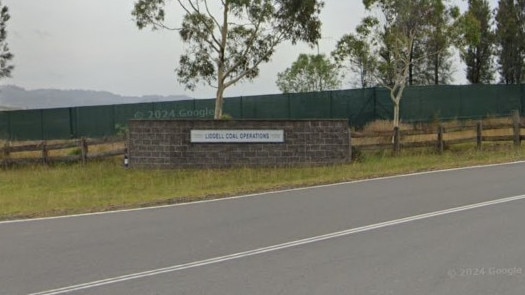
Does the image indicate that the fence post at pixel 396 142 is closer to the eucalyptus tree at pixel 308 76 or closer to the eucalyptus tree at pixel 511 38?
the eucalyptus tree at pixel 511 38

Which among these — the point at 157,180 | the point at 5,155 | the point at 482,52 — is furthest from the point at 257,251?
the point at 482,52

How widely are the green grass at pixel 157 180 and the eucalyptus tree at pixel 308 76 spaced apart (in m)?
33.6

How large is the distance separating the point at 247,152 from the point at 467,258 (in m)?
13.4

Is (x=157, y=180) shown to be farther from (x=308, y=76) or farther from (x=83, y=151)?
Answer: (x=308, y=76)

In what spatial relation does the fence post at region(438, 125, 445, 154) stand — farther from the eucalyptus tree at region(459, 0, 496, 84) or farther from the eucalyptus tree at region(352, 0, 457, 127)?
the eucalyptus tree at region(459, 0, 496, 84)

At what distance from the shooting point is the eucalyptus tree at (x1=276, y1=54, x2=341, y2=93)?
55469mm

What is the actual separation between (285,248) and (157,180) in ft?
33.9

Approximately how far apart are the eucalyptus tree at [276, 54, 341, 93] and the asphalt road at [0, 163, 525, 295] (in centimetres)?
4358

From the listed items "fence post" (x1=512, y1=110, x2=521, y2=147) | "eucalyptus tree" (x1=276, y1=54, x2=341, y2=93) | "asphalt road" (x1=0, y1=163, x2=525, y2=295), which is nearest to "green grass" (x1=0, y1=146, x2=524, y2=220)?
"fence post" (x1=512, y1=110, x2=521, y2=147)

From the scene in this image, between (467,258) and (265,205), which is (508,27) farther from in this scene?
(467,258)

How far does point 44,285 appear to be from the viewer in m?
6.36

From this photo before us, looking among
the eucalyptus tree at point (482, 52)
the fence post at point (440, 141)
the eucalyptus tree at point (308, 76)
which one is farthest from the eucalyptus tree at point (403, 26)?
the eucalyptus tree at point (308, 76)

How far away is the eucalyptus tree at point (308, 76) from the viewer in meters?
55.5

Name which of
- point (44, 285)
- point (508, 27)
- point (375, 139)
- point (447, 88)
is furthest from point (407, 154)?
point (508, 27)
